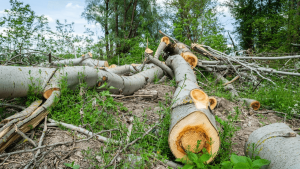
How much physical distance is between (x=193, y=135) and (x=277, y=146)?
84cm

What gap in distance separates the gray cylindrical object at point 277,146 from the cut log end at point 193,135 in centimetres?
46

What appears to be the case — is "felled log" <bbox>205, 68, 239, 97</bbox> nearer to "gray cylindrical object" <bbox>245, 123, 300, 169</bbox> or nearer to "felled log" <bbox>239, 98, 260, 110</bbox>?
"felled log" <bbox>239, 98, 260, 110</bbox>

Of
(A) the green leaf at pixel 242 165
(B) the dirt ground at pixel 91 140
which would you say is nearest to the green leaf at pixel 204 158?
(A) the green leaf at pixel 242 165

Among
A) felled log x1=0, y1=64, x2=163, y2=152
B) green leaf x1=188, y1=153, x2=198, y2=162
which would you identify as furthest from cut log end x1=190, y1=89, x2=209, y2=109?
felled log x1=0, y1=64, x2=163, y2=152

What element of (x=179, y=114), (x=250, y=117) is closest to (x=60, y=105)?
(x=179, y=114)

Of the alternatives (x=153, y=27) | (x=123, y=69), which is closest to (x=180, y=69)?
(x=123, y=69)

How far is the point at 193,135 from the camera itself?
1.90 metres

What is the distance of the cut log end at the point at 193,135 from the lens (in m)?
1.88

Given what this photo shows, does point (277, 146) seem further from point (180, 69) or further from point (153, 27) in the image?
point (153, 27)

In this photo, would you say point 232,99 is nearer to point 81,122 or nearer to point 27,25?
point 81,122

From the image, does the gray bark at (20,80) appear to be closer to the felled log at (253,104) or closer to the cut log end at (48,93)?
the cut log end at (48,93)

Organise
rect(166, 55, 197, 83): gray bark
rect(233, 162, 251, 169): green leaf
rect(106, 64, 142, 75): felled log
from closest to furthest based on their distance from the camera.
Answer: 1. rect(233, 162, 251, 169): green leaf
2. rect(166, 55, 197, 83): gray bark
3. rect(106, 64, 142, 75): felled log

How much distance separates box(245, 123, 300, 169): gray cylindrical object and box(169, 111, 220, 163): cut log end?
0.46 metres

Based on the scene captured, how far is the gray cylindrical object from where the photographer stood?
Result: 5.06 ft
